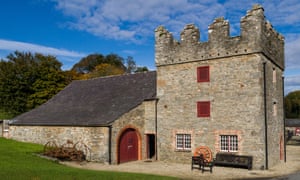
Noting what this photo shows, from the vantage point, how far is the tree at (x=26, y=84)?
136ft

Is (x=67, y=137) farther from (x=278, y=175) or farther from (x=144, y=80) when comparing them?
(x=278, y=175)

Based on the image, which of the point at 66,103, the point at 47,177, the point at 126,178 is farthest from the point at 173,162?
the point at 66,103

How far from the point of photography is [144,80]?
24156mm

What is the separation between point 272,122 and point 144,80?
10.1 meters

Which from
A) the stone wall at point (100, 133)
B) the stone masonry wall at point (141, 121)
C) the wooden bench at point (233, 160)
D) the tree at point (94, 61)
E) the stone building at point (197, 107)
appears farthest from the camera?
the tree at point (94, 61)

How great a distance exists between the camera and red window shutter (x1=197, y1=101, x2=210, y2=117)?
18842 mm

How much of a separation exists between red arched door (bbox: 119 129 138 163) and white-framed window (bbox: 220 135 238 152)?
607 cm

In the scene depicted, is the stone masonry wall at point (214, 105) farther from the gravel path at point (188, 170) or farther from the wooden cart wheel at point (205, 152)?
the gravel path at point (188, 170)

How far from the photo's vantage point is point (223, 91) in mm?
18328

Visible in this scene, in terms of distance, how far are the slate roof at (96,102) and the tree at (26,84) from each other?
47.1 feet

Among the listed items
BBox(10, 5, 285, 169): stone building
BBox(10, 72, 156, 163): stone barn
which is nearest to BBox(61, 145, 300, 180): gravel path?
BBox(10, 5, 285, 169): stone building

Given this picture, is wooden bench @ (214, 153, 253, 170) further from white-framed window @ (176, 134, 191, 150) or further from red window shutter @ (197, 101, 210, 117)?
red window shutter @ (197, 101, 210, 117)

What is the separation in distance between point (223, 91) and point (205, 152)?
3.97m

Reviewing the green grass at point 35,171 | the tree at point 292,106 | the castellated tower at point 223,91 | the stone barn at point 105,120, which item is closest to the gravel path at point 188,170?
the castellated tower at point 223,91
